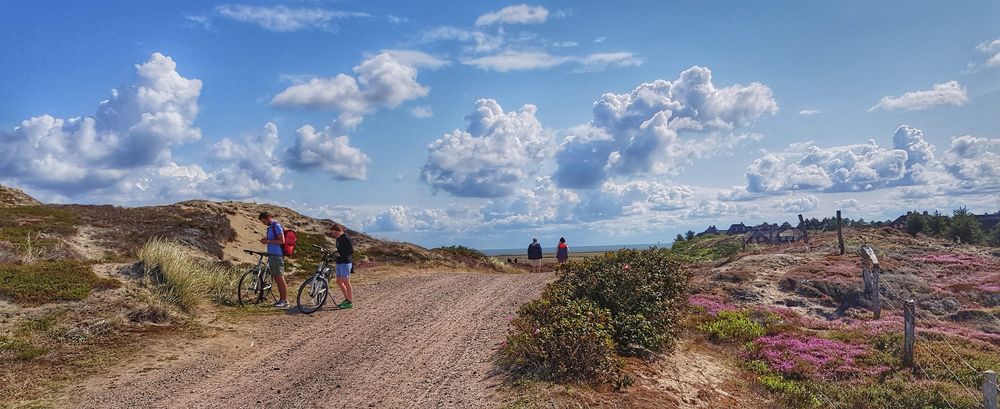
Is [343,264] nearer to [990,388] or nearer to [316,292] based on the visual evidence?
[316,292]

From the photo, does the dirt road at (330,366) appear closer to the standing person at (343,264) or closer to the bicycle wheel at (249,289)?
the standing person at (343,264)

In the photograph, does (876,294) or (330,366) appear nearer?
(330,366)

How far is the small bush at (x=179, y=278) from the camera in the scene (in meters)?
13.6

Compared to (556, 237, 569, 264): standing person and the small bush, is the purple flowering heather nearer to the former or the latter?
the small bush

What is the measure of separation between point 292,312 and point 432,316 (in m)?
3.46

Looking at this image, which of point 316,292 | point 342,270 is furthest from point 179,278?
point 342,270

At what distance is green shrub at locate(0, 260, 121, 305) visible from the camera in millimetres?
11969

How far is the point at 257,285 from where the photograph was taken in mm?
15438

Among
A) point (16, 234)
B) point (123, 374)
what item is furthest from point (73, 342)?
point (16, 234)

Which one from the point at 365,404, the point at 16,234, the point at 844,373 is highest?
the point at 16,234

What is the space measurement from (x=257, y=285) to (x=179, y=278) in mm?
1964

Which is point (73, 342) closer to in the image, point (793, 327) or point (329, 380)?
point (329, 380)

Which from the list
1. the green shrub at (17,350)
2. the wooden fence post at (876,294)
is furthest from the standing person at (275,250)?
the wooden fence post at (876,294)

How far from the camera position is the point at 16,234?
1917 cm
